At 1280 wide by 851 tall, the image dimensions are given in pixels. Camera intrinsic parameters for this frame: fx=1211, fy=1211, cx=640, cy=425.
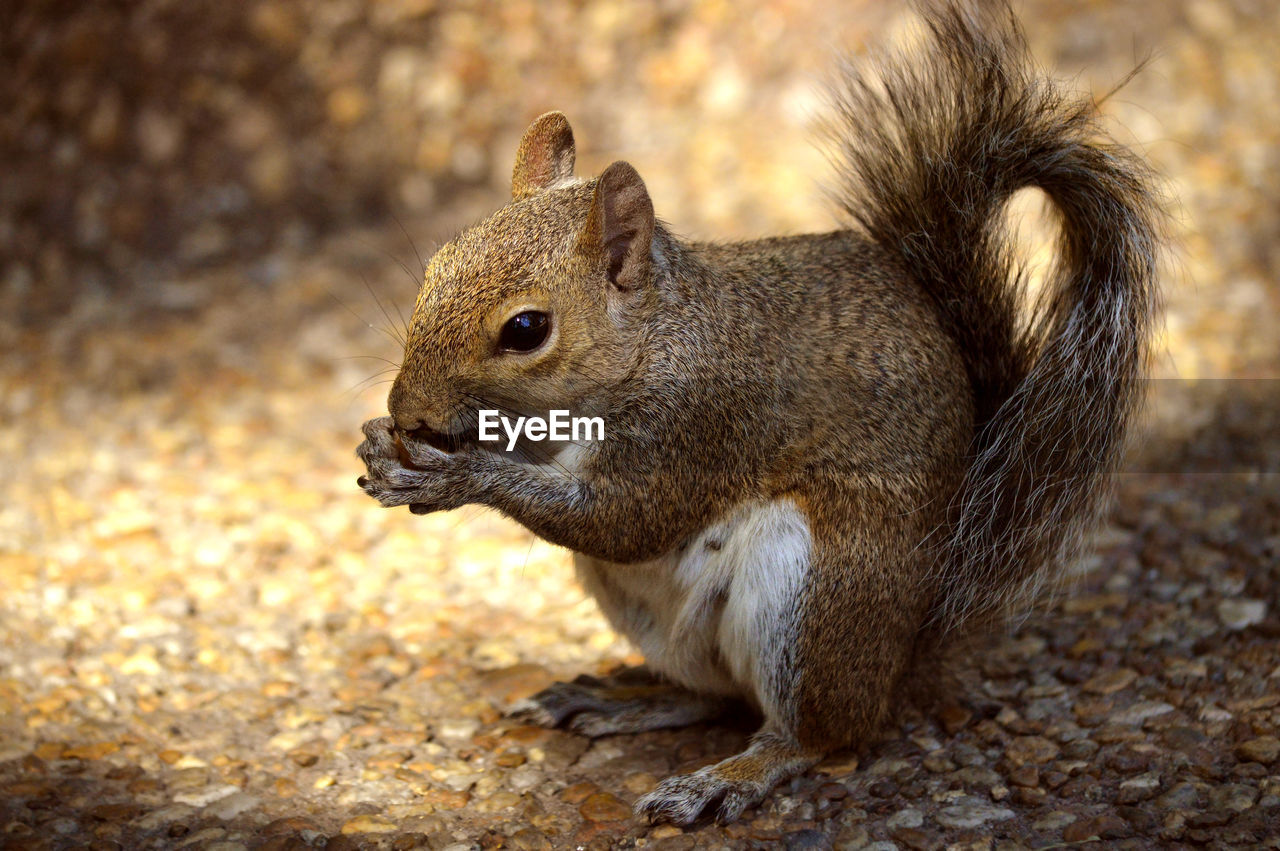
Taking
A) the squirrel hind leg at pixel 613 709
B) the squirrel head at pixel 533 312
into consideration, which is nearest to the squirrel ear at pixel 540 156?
the squirrel head at pixel 533 312

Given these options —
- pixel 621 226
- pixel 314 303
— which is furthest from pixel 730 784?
pixel 314 303

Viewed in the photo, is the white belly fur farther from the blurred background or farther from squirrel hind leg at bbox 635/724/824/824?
the blurred background

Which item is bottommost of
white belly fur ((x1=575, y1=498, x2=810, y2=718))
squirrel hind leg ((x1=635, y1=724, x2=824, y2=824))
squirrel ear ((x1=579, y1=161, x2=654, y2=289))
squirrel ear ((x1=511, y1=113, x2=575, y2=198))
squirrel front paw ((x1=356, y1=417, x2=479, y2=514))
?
squirrel hind leg ((x1=635, y1=724, x2=824, y2=824))

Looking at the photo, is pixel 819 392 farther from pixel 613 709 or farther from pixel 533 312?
pixel 613 709

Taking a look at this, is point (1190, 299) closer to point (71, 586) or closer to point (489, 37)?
point (489, 37)

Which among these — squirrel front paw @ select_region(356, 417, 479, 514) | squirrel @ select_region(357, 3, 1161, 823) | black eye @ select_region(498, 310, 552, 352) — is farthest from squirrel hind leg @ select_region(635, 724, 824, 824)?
black eye @ select_region(498, 310, 552, 352)
